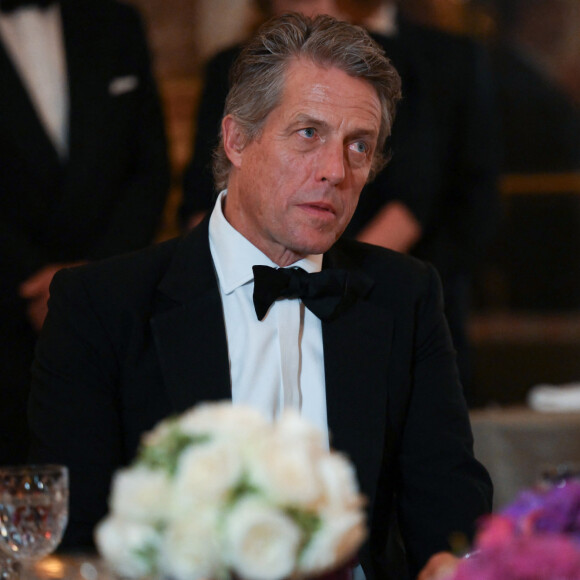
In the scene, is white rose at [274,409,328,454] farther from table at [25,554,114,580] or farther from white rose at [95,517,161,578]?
table at [25,554,114,580]

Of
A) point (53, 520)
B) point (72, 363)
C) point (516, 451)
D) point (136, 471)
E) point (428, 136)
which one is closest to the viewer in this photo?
point (136, 471)

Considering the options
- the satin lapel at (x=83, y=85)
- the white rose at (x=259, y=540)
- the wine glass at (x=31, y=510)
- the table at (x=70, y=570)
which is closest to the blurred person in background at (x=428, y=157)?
the satin lapel at (x=83, y=85)

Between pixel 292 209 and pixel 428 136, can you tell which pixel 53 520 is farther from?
pixel 428 136

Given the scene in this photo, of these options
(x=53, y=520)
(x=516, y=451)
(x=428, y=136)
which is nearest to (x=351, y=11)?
(x=428, y=136)

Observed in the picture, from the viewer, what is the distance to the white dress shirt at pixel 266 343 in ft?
6.19

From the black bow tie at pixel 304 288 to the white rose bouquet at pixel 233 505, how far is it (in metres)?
0.92

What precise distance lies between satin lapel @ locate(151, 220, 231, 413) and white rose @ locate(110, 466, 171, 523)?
85 cm

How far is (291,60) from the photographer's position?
76.4 inches

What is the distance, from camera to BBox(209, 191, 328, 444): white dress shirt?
74.2 inches

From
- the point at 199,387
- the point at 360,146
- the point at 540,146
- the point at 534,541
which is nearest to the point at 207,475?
the point at 534,541

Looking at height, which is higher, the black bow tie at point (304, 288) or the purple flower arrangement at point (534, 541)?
the purple flower arrangement at point (534, 541)

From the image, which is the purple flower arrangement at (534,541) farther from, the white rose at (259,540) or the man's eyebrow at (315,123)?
the man's eyebrow at (315,123)

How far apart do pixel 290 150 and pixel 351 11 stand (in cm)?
146

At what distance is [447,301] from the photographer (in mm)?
3227
